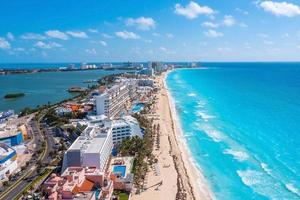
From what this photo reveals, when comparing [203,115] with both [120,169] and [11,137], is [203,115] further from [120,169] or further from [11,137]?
[11,137]

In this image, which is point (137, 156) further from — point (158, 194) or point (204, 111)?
point (204, 111)

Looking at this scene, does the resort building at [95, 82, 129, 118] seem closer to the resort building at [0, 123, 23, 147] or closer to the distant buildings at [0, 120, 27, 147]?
the distant buildings at [0, 120, 27, 147]

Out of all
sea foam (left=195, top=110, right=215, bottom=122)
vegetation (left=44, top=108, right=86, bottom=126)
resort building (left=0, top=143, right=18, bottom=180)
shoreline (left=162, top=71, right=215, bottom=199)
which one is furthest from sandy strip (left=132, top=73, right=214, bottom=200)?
vegetation (left=44, top=108, right=86, bottom=126)

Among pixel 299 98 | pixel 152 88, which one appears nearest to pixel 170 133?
pixel 299 98

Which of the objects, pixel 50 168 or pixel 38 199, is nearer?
pixel 38 199

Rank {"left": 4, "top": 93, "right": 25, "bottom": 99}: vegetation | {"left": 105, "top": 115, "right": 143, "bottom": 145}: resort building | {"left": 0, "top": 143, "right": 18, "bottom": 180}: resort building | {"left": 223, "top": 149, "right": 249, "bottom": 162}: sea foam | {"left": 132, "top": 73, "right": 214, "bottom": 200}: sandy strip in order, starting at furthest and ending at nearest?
1. {"left": 4, "top": 93, "right": 25, "bottom": 99}: vegetation
2. {"left": 105, "top": 115, "right": 143, "bottom": 145}: resort building
3. {"left": 223, "top": 149, "right": 249, "bottom": 162}: sea foam
4. {"left": 0, "top": 143, "right": 18, "bottom": 180}: resort building
5. {"left": 132, "top": 73, "right": 214, "bottom": 200}: sandy strip

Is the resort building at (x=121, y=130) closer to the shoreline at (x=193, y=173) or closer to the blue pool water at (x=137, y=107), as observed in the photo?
the shoreline at (x=193, y=173)

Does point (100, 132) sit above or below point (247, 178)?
above
